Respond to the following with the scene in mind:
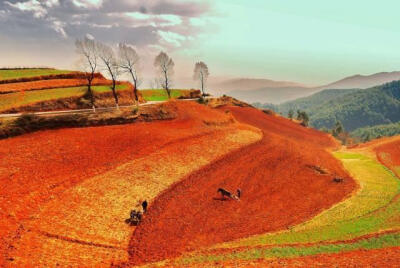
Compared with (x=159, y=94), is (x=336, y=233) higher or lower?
lower

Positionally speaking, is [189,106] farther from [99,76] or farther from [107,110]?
[99,76]

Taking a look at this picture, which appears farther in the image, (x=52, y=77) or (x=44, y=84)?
(x=52, y=77)

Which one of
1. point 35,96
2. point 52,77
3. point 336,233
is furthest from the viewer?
point 52,77

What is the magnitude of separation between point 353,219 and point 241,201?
37.8ft

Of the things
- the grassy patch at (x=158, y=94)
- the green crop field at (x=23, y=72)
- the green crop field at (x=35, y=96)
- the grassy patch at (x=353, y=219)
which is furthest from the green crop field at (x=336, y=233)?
the green crop field at (x=23, y=72)

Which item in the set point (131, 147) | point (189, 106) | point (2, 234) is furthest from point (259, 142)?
point (2, 234)

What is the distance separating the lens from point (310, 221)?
27266 mm

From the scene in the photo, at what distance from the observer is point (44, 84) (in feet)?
154

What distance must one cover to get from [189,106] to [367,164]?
3662 centimetres

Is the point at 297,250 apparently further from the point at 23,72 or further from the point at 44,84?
the point at 23,72

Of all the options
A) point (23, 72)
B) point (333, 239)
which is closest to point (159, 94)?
point (23, 72)

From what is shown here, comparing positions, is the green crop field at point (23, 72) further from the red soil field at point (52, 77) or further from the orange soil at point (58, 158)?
the orange soil at point (58, 158)

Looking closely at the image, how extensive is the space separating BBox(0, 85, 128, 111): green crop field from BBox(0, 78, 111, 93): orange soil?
5.04 ft

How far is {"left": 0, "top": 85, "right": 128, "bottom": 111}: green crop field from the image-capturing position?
1538 inches
